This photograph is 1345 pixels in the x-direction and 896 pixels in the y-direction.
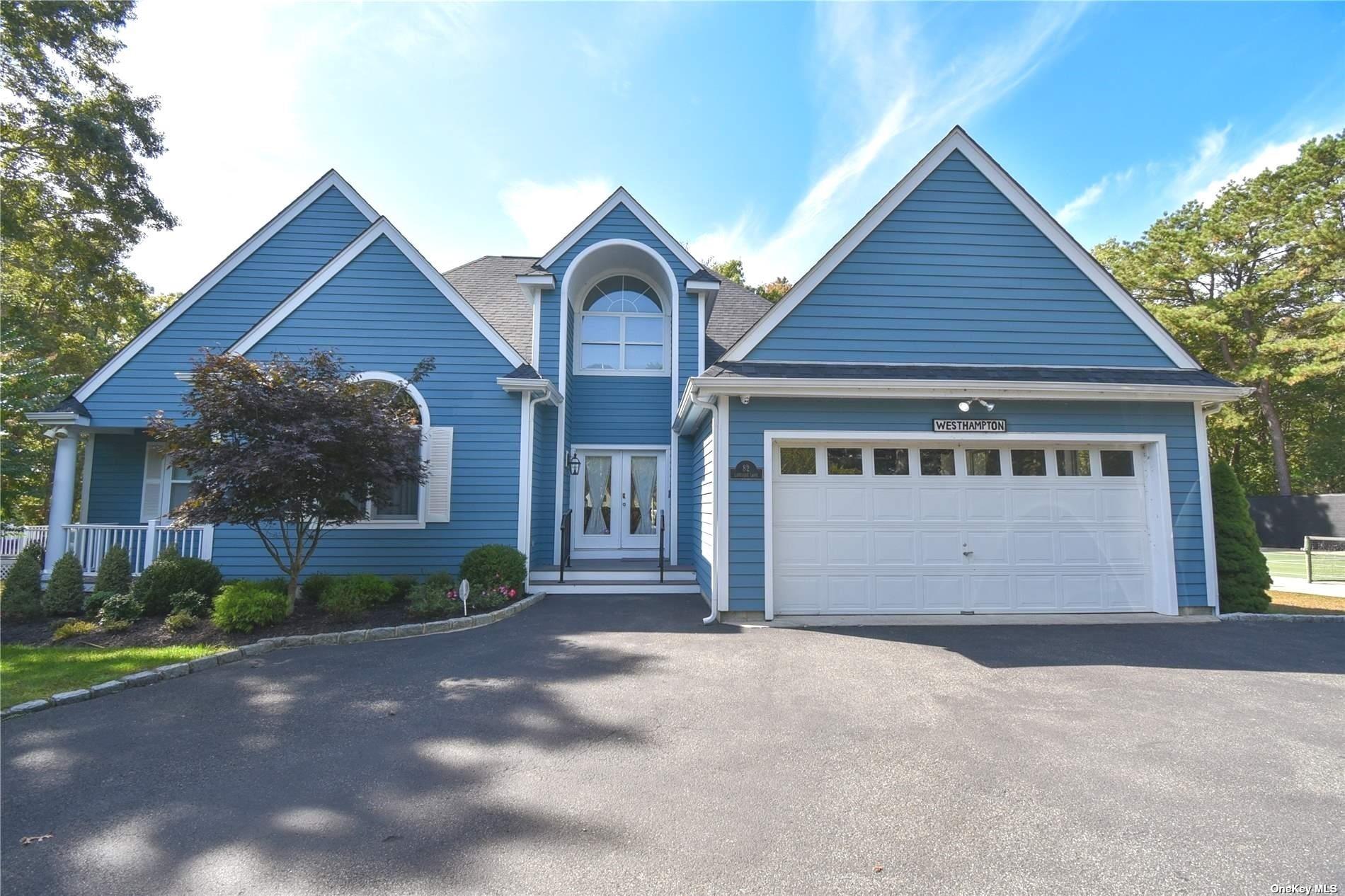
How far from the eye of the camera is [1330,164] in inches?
904

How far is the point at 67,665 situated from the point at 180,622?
1.21 metres

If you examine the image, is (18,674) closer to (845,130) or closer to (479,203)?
(479,203)

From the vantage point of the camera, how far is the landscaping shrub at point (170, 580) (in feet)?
25.4

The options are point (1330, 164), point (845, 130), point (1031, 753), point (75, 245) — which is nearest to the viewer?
point (1031, 753)

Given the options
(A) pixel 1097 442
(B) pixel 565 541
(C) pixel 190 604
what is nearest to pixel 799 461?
(A) pixel 1097 442

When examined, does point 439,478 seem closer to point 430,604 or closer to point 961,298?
point 430,604

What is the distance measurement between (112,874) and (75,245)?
53.1ft

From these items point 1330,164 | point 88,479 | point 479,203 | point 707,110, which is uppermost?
point 1330,164

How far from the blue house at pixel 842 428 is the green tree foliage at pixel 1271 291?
75.4ft

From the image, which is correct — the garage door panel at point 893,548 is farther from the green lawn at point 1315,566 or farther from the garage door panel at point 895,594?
the green lawn at point 1315,566

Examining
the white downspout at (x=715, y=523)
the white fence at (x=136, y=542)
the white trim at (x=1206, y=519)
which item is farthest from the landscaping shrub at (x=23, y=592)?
the white trim at (x=1206, y=519)

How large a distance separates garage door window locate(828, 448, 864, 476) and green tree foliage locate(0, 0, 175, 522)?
13.6 m

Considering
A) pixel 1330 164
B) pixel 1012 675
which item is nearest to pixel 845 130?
pixel 1012 675

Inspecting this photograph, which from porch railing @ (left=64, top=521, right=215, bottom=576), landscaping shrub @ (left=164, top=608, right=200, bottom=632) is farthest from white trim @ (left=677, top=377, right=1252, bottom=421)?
porch railing @ (left=64, top=521, right=215, bottom=576)
